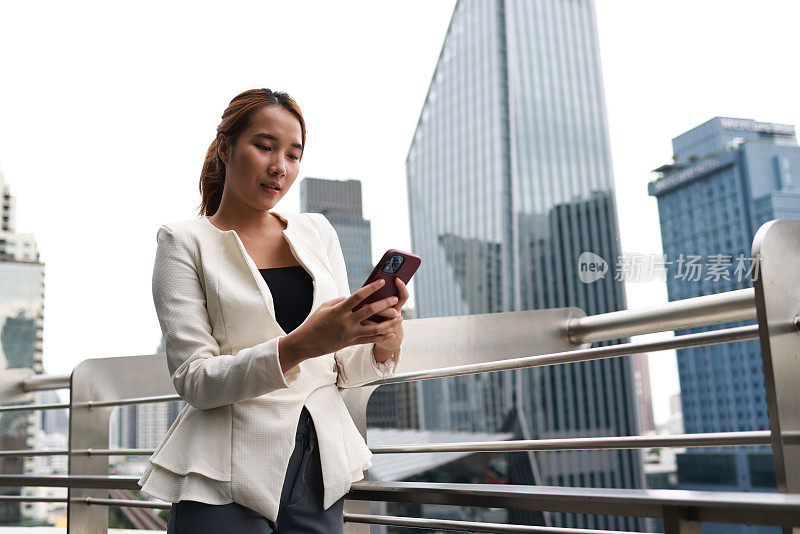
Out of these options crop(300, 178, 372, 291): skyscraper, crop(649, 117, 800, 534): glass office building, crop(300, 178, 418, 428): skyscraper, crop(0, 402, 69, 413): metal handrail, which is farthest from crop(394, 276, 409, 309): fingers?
crop(649, 117, 800, 534): glass office building

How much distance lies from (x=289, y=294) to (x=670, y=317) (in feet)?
2.33

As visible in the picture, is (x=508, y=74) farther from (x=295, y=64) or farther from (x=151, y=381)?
(x=151, y=381)

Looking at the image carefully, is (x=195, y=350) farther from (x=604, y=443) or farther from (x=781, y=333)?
(x=781, y=333)

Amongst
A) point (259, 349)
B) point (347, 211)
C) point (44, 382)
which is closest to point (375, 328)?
point (259, 349)

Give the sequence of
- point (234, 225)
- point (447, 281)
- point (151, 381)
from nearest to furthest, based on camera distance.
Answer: point (234, 225) → point (151, 381) → point (447, 281)

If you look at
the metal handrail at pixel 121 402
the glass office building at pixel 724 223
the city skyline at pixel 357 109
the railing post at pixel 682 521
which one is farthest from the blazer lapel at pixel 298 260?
the glass office building at pixel 724 223

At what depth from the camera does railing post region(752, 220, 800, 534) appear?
788 mm

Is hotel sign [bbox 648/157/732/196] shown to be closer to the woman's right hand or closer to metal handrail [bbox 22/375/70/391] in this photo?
metal handrail [bbox 22/375/70/391]

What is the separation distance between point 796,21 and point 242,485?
7618 cm

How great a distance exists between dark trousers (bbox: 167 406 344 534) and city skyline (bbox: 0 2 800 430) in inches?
536

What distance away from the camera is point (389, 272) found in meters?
0.83

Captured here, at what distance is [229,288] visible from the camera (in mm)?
922

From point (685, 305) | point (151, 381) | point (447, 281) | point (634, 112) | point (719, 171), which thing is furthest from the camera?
point (634, 112)

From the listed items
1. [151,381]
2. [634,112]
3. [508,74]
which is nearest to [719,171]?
[634,112]
